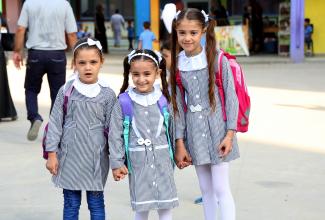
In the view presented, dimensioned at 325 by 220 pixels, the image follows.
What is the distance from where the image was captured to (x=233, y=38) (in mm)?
24422

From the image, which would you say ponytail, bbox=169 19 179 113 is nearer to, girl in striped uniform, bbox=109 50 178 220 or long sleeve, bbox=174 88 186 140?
long sleeve, bbox=174 88 186 140

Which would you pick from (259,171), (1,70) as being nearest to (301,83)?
(1,70)

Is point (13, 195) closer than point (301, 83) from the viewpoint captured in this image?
Yes

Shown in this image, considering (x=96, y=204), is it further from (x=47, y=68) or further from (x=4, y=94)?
(x=4, y=94)

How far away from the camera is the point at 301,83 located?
16.2 m

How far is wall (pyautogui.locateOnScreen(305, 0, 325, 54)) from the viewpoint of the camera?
25.2 meters

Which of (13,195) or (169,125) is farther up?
(169,125)

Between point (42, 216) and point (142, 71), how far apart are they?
6.33ft

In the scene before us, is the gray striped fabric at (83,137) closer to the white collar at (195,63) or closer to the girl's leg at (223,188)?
the white collar at (195,63)

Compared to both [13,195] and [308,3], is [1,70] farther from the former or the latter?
[308,3]

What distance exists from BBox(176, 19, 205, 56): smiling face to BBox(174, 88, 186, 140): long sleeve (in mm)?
297

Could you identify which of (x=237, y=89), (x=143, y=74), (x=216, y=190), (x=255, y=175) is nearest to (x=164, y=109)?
(x=143, y=74)

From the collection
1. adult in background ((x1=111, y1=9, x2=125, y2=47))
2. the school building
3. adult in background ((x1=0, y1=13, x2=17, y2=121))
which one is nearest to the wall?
the school building

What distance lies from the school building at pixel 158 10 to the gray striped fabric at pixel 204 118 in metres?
17.8
